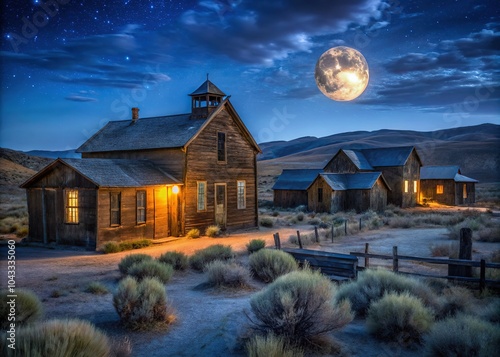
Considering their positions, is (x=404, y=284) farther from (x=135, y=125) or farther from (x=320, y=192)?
(x=320, y=192)

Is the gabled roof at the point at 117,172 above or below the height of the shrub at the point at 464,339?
above

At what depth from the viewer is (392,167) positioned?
128 ft

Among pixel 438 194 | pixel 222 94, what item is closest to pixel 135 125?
pixel 222 94

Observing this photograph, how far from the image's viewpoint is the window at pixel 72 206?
17.3m

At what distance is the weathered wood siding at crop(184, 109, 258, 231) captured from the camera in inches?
818

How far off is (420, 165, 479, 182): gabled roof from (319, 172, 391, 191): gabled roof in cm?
1105

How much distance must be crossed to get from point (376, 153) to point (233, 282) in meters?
34.4

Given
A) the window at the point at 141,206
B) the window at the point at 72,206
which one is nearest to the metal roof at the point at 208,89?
the window at the point at 141,206

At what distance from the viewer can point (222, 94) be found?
22.9 meters

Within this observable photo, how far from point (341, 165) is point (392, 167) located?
489 cm

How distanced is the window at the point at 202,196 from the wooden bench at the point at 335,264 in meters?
10.2

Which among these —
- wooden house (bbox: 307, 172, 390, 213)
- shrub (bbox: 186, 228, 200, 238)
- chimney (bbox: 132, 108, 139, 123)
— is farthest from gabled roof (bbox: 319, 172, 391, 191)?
chimney (bbox: 132, 108, 139, 123)

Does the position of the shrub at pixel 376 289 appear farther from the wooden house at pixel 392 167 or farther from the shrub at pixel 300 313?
the wooden house at pixel 392 167

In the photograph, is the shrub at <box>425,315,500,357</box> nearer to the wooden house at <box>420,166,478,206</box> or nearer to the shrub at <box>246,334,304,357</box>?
the shrub at <box>246,334,304,357</box>
